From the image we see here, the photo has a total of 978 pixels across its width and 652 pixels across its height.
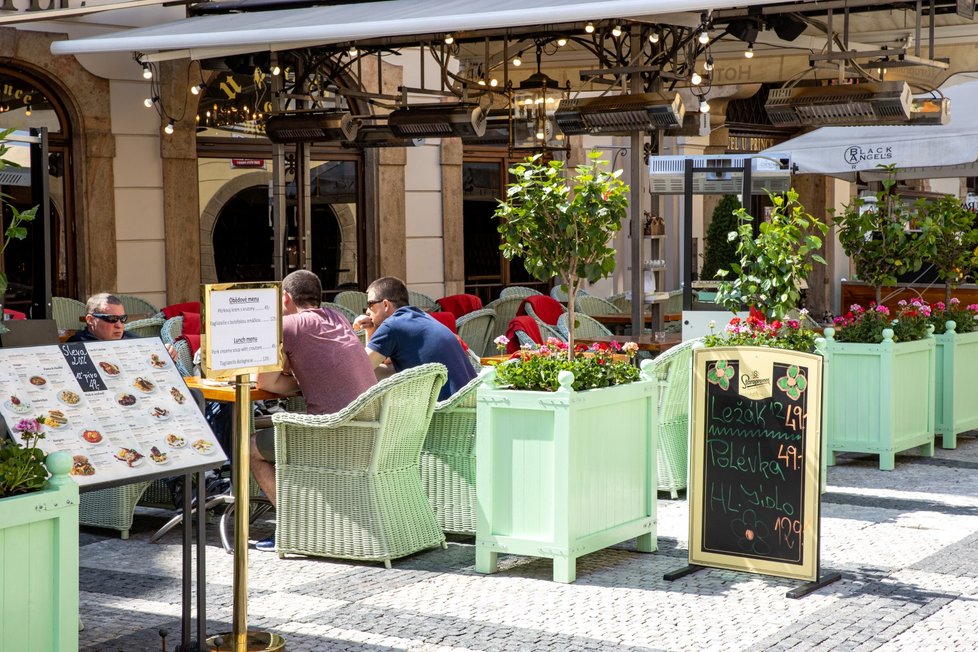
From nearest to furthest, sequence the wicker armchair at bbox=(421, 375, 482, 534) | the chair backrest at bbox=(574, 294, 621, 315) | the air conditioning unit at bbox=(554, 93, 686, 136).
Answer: the wicker armchair at bbox=(421, 375, 482, 534)
the air conditioning unit at bbox=(554, 93, 686, 136)
the chair backrest at bbox=(574, 294, 621, 315)

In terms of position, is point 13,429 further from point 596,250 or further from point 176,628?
point 596,250

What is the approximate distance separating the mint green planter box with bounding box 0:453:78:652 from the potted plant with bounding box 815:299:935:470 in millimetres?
5515

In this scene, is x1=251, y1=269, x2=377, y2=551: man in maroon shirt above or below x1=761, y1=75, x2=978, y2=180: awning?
below

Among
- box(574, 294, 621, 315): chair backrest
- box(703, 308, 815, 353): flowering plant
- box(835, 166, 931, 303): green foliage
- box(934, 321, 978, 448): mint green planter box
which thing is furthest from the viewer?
box(574, 294, 621, 315): chair backrest

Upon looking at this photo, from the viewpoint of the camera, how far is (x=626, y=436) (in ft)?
19.3

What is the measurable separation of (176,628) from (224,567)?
3.02ft

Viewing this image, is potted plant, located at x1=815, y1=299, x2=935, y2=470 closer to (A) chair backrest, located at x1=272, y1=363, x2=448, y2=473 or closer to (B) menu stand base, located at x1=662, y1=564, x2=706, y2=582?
(B) menu stand base, located at x1=662, y1=564, x2=706, y2=582

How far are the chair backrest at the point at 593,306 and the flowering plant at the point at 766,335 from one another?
6.04m

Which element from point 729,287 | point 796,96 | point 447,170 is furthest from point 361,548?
Answer: point 447,170

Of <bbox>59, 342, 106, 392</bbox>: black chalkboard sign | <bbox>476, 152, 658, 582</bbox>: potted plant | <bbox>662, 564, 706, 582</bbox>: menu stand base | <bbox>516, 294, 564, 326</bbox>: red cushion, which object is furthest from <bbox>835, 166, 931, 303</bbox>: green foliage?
<bbox>59, 342, 106, 392</bbox>: black chalkboard sign

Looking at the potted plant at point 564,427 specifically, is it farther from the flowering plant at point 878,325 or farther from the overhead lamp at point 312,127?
the overhead lamp at point 312,127

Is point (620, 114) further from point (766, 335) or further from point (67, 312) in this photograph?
point (67, 312)

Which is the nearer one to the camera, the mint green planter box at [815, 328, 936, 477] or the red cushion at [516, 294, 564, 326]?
the mint green planter box at [815, 328, 936, 477]

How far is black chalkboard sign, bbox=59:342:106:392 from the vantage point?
4277 millimetres
